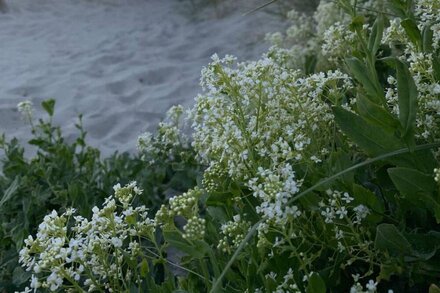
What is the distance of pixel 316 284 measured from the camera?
1.25 metres

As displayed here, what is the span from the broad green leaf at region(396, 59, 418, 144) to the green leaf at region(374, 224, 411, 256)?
173 mm

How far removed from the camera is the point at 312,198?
1.42 m

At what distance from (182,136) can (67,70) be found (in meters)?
2.46

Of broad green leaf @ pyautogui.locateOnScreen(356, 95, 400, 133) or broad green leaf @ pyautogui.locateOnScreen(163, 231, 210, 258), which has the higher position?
broad green leaf @ pyautogui.locateOnScreen(356, 95, 400, 133)

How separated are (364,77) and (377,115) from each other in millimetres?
113

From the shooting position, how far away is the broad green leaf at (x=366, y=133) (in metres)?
1.40

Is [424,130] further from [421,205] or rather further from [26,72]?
[26,72]

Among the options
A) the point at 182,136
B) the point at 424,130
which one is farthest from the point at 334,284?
the point at 182,136

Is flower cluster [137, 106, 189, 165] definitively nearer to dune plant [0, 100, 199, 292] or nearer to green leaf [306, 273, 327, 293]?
dune plant [0, 100, 199, 292]

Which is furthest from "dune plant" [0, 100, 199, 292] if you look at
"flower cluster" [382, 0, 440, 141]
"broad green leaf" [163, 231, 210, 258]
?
"flower cluster" [382, 0, 440, 141]

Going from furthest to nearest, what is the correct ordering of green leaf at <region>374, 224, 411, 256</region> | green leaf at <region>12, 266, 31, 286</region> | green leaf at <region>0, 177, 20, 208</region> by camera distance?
1. green leaf at <region>0, 177, 20, 208</region>
2. green leaf at <region>12, 266, 31, 286</region>
3. green leaf at <region>374, 224, 411, 256</region>

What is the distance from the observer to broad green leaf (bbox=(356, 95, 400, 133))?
1.36 meters

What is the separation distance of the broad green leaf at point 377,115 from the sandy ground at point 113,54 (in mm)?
2501

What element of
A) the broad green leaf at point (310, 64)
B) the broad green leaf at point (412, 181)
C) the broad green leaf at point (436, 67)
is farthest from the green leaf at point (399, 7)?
the broad green leaf at point (310, 64)
